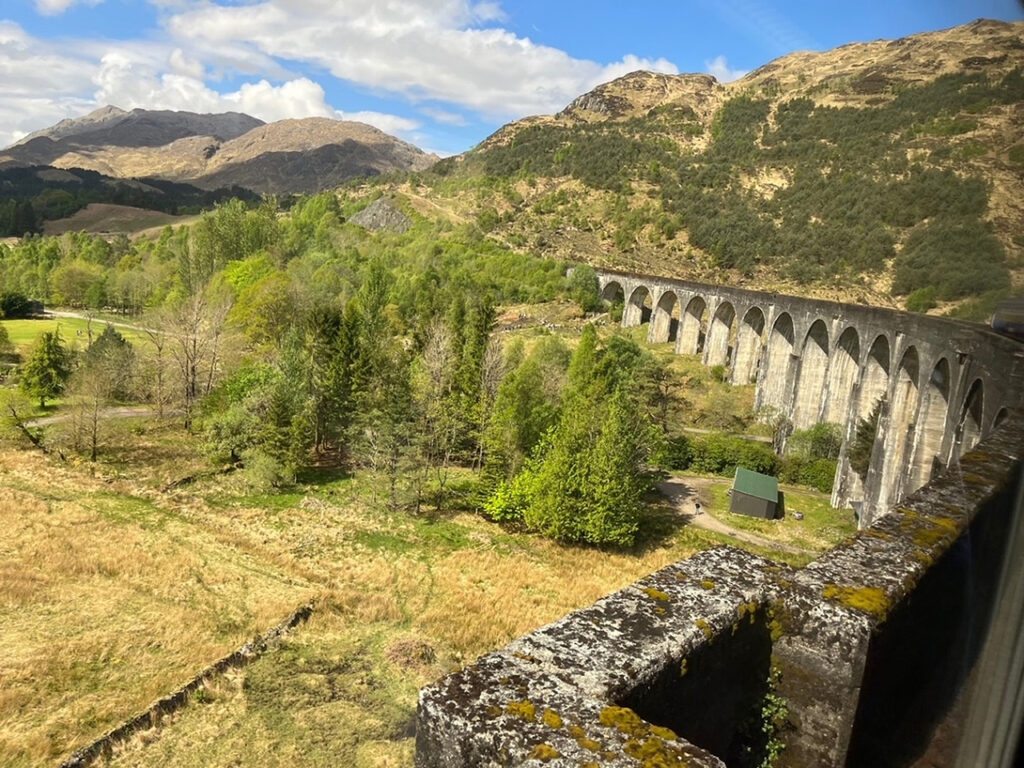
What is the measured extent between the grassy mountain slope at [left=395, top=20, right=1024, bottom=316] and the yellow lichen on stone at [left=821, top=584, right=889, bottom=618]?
2.16 metres

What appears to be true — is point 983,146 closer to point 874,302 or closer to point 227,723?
point 874,302

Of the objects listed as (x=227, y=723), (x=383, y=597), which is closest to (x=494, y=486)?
(x=383, y=597)

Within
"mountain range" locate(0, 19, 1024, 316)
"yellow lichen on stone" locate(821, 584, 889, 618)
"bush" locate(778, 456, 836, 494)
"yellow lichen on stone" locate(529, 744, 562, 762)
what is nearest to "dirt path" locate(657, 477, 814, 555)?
"bush" locate(778, 456, 836, 494)

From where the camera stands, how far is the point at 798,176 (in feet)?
248

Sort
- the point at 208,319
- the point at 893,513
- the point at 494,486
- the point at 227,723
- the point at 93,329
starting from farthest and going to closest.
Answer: the point at 93,329 < the point at 208,319 < the point at 494,486 < the point at 227,723 < the point at 893,513

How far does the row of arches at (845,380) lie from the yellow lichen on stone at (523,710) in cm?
656

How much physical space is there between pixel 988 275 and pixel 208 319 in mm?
50311

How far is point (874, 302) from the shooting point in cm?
381

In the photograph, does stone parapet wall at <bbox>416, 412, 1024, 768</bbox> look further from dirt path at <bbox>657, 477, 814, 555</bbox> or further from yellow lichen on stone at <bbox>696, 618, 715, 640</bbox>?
dirt path at <bbox>657, 477, 814, 555</bbox>

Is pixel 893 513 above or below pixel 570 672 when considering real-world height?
above

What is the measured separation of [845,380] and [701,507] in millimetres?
14915

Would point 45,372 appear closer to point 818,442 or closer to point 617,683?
point 617,683

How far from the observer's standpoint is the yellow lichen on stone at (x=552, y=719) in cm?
341

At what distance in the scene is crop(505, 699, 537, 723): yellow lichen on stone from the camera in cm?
345
